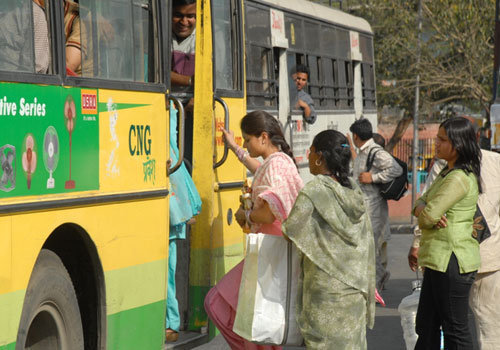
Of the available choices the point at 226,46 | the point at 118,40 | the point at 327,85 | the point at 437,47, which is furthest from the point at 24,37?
the point at 437,47

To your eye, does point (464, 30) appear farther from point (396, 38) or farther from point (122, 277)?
point (122, 277)

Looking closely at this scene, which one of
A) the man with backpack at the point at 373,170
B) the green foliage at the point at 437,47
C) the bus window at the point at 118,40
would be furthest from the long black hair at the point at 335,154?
the green foliage at the point at 437,47

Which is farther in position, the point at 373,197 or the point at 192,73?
the point at 373,197

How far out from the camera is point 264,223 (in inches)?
245

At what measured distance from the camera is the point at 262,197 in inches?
241

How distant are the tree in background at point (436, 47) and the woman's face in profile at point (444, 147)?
18.5 meters

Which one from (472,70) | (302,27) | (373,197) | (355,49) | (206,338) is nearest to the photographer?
(206,338)

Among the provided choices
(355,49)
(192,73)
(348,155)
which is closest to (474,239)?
(348,155)

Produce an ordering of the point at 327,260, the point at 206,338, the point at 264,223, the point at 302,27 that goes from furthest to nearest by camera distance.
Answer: the point at 302,27 < the point at 206,338 < the point at 264,223 < the point at 327,260

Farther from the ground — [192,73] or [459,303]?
[192,73]

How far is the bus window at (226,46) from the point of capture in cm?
766

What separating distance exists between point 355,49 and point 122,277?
40.9 feet

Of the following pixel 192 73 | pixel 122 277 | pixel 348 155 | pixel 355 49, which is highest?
pixel 355 49

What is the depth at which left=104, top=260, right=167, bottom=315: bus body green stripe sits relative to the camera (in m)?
5.71
